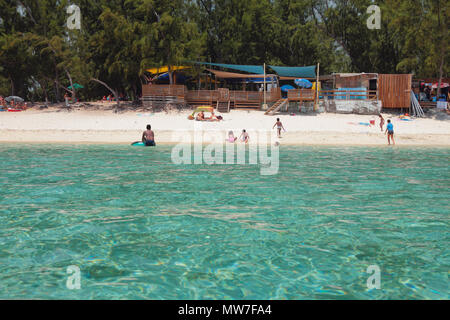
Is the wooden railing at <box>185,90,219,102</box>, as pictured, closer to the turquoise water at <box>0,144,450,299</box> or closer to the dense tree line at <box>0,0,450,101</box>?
the dense tree line at <box>0,0,450,101</box>

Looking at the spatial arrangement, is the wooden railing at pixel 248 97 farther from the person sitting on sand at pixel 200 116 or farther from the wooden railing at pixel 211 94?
the person sitting on sand at pixel 200 116

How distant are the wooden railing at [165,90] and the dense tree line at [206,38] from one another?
1.73 meters

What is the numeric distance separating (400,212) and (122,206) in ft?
20.7

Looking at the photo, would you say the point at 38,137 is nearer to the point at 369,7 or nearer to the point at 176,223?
the point at 176,223

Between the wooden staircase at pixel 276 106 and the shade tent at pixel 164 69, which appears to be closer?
the wooden staircase at pixel 276 106

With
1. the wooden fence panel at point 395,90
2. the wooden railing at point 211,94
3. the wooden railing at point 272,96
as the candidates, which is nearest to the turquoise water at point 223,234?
the wooden fence panel at point 395,90

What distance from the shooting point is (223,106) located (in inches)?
1399

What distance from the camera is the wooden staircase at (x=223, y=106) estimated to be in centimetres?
3503

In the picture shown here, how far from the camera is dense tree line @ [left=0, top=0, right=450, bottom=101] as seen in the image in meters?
35.4

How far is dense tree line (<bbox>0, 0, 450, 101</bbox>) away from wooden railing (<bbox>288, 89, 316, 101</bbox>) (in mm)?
9227

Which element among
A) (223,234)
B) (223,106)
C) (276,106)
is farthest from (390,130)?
(223,234)

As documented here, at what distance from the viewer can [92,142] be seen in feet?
83.7
